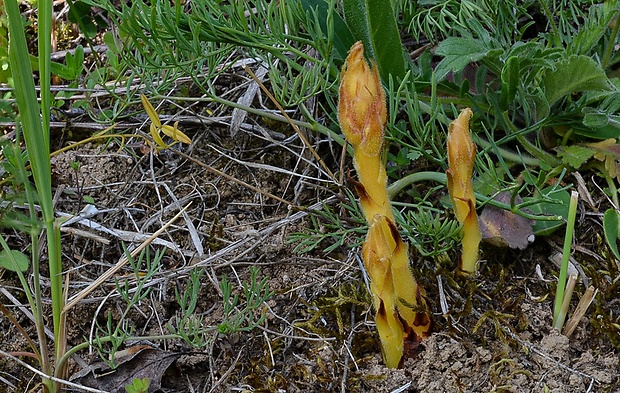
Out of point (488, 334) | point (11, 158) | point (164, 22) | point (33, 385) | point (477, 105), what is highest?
point (164, 22)

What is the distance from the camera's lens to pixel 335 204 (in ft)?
5.64

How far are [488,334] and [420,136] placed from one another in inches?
18.8

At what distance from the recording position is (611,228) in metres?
1.46

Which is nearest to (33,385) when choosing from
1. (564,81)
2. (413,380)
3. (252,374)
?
(252,374)

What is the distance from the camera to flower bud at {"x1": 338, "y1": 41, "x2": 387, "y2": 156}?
1070 mm

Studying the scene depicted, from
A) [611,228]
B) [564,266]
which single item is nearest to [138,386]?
[564,266]

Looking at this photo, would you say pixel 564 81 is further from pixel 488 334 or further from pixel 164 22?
pixel 164 22

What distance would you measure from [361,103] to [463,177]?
11.6 inches

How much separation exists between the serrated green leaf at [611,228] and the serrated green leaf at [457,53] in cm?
46

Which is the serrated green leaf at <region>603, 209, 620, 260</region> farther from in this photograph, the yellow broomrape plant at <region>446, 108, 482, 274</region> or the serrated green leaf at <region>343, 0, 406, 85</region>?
the serrated green leaf at <region>343, 0, 406, 85</region>

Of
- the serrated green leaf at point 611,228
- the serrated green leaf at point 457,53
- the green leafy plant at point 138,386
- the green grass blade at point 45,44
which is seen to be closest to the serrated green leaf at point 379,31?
the serrated green leaf at point 457,53

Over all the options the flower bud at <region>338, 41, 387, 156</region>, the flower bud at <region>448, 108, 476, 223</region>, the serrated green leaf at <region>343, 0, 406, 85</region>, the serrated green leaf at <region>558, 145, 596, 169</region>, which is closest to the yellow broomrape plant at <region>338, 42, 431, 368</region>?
the flower bud at <region>338, 41, 387, 156</region>

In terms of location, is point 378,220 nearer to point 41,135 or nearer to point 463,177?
point 463,177

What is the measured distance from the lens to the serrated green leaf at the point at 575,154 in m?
1.63
